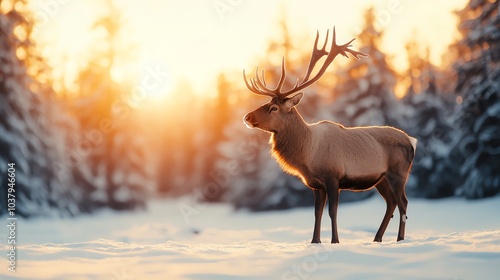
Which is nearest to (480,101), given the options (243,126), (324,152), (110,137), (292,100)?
(324,152)

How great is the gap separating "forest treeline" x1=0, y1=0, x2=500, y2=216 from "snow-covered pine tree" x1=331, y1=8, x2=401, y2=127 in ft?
0.15

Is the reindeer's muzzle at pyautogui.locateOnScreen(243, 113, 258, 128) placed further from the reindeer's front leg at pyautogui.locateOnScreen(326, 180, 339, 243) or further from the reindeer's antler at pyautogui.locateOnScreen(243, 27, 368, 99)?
the reindeer's front leg at pyautogui.locateOnScreen(326, 180, 339, 243)

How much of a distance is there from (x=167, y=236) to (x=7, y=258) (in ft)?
30.6

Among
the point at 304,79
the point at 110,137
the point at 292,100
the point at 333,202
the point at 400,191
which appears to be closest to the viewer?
the point at 333,202

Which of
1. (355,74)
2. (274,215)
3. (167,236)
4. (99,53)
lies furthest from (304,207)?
(99,53)

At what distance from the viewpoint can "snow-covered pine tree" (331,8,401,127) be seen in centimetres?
2594

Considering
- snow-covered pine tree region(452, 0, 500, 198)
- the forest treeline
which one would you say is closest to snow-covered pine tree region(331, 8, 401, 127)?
the forest treeline

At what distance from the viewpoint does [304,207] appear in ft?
86.0

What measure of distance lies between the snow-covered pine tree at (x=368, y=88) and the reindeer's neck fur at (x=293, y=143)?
52.8 feet

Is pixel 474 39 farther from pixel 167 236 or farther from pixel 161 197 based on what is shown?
pixel 161 197

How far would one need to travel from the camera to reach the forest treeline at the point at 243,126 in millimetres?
19578

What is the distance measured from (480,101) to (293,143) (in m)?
11.5

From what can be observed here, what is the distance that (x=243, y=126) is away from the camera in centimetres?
2959

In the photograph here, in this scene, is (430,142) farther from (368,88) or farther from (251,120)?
(251,120)
